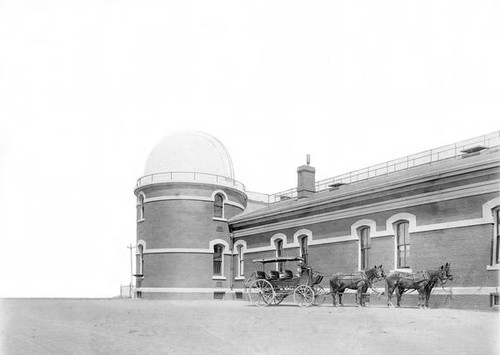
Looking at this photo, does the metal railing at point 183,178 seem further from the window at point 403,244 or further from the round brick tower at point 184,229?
the window at point 403,244

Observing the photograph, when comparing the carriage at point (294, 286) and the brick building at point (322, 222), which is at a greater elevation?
the brick building at point (322, 222)

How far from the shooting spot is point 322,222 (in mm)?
22219

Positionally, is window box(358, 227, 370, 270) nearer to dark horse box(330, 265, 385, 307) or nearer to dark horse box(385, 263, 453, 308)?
dark horse box(330, 265, 385, 307)

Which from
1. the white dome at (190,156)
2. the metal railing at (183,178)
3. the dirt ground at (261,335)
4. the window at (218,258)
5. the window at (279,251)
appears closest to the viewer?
the dirt ground at (261,335)

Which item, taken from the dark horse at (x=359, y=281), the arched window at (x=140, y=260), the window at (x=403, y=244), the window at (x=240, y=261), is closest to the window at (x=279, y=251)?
the window at (x=240, y=261)

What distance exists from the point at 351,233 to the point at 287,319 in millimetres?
8469

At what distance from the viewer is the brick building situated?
52.6ft

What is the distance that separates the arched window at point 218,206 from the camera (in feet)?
94.2

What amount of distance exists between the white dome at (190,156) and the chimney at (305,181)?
6411 millimetres

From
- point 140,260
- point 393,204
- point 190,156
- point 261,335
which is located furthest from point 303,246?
point 261,335

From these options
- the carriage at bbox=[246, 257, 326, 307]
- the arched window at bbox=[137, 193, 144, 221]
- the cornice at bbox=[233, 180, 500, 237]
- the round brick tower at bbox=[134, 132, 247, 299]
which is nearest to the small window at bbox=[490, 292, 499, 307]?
the cornice at bbox=[233, 180, 500, 237]

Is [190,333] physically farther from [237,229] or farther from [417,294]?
[237,229]

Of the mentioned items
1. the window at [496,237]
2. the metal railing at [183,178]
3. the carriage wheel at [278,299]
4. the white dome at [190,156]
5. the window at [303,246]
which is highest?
the white dome at [190,156]

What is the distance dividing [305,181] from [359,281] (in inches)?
346
